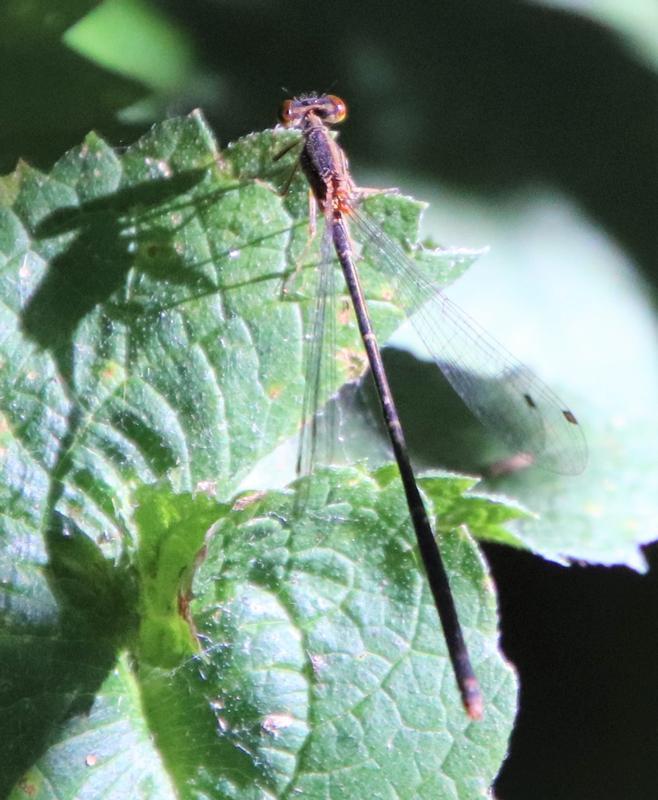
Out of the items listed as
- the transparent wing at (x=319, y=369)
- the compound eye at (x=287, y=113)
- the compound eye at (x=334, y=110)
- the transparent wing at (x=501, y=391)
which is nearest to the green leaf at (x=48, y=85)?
the compound eye at (x=287, y=113)

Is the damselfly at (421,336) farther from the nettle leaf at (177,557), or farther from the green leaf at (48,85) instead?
the green leaf at (48,85)

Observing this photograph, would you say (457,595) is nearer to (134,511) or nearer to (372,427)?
(134,511)

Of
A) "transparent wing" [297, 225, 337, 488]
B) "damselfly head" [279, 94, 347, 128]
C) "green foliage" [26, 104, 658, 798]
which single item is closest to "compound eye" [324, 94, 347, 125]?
"damselfly head" [279, 94, 347, 128]

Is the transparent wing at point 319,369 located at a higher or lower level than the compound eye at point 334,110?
lower

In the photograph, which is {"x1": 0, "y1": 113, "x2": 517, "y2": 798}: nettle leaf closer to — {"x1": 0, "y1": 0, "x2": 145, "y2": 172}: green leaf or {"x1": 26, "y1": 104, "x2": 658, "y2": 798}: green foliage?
{"x1": 26, "y1": 104, "x2": 658, "y2": 798}: green foliage

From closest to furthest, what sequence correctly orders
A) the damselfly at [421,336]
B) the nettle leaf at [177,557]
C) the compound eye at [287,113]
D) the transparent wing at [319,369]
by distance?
the nettle leaf at [177,557], the transparent wing at [319,369], the damselfly at [421,336], the compound eye at [287,113]

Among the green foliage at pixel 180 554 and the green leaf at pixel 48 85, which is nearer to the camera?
the green foliage at pixel 180 554

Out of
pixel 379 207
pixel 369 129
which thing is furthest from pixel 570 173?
pixel 379 207
